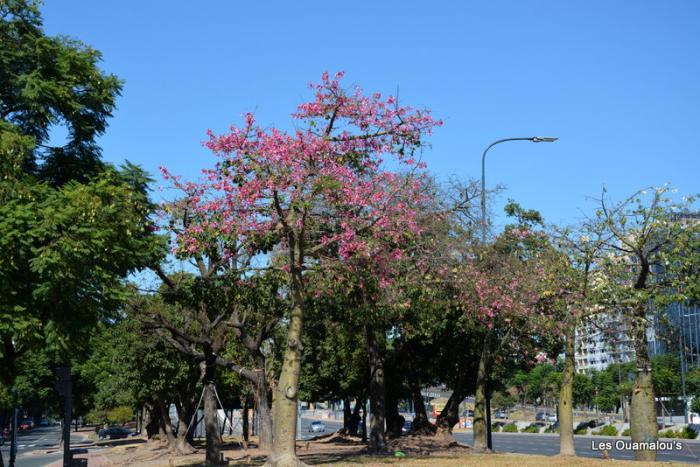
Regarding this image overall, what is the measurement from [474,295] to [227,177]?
34.8ft

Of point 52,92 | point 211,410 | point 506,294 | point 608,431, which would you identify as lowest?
point 608,431

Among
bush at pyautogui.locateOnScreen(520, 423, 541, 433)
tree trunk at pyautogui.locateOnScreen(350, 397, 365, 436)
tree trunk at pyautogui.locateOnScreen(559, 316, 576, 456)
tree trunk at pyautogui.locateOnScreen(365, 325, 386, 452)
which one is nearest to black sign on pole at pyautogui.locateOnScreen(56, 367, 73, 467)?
tree trunk at pyautogui.locateOnScreen(365, 325, 386, 452)

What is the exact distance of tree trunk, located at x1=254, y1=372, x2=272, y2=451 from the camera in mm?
25859

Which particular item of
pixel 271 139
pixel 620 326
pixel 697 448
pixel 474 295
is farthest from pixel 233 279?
pixel 697 448

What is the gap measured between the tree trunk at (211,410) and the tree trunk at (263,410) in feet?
5.02

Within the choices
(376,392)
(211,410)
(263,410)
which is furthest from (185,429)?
(376,392)

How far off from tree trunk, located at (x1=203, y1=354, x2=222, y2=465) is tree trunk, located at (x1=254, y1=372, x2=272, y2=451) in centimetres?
153

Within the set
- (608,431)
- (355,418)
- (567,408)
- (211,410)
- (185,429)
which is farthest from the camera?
(608,431)

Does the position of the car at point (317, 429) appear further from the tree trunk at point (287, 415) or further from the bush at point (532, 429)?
the tree trunk at point (287, 415)

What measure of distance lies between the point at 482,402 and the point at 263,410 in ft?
25.7

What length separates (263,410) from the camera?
2825 centimetres

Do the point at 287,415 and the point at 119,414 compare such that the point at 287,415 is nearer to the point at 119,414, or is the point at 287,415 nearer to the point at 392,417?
the point at 392,417

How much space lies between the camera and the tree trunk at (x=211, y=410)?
24.6 meters

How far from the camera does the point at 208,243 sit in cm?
1784
